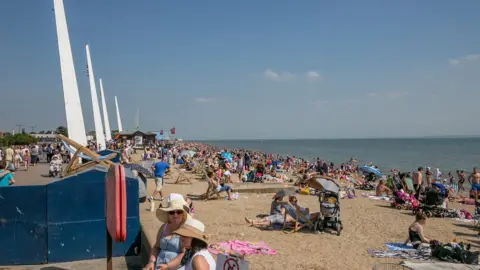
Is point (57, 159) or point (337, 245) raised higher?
point (57, 159)

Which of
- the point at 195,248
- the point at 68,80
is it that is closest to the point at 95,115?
the point at 68,80

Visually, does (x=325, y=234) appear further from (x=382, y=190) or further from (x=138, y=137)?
(x=138, y=137)

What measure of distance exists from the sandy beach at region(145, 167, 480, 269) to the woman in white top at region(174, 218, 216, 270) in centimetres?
295

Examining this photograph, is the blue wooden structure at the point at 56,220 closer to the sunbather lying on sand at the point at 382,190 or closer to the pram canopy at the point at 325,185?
the pram canopy at the point at 325,185

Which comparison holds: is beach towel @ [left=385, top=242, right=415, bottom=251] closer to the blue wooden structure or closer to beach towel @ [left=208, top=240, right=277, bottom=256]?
beach towel @ [left=208, top=240, right=277, bottom=256]

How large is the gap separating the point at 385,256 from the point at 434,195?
5.53m

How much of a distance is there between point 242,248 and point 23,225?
3645 millimetres

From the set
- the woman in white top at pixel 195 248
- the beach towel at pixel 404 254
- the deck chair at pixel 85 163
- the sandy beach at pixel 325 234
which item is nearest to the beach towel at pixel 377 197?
the sandy beach at pixel 325 234

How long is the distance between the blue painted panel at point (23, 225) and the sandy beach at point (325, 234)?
2.74m

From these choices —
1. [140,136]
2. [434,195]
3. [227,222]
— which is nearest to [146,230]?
[227,222]

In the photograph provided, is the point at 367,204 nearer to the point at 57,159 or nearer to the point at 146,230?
the point at 146,230

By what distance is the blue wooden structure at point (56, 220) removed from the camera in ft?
16.1

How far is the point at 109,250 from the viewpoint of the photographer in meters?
3.00

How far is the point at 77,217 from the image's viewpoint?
512 centimetres
